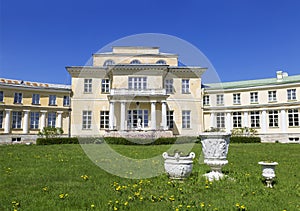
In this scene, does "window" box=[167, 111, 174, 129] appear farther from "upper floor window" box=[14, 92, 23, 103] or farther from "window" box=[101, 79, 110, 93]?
"upper floor window" box=[14, 92, 23, 103]

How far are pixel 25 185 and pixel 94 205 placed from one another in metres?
2.57

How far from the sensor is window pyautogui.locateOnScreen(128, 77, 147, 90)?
2980cm

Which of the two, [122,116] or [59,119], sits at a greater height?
[122,116]

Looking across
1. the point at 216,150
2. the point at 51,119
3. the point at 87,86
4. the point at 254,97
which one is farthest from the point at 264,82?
the point at 216,150

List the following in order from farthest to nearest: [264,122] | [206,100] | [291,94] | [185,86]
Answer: [206,100] → [185,86] → [264,122] → [291,94]

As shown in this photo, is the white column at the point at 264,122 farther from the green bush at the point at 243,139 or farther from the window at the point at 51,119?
the window at the point at 51,119

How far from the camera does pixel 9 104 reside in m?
29.7

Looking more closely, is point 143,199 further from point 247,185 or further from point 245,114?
point 245,114

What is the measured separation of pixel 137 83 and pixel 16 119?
1434 centimetres

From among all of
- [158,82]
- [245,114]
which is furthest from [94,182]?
[245,114]

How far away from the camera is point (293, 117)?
97.3 feet

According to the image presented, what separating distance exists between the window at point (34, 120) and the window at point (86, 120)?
17.6 ft

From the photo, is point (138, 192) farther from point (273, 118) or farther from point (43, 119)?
point (273, 118)

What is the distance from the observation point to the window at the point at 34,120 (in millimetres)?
30641
